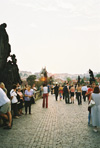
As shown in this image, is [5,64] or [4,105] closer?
[4,105]

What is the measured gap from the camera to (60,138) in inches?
280

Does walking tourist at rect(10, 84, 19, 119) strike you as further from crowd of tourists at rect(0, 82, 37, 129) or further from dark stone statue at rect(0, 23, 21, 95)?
dark stone statue at rect(0, 23, 21, 95)

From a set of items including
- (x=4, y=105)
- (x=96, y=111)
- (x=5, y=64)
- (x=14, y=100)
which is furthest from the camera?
(x=5, y=64)

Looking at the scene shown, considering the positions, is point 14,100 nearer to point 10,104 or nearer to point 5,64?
point 5,64

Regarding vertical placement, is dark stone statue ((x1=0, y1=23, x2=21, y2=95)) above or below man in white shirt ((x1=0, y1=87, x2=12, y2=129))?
above

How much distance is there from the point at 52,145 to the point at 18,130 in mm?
2510

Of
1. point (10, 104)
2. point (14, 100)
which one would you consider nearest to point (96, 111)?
point (10, 104)

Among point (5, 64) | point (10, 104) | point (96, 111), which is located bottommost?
point (96, 111)

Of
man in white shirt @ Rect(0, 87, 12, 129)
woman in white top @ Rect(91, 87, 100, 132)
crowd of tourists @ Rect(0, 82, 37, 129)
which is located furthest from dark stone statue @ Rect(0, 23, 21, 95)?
woman in white top @ Rect(91, 87, 100, 132)

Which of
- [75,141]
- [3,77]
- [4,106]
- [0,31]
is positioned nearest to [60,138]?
[75,141]

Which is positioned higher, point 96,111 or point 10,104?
point 10,104

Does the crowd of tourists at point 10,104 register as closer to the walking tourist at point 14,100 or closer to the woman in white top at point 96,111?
the walking tourist at point 14,100

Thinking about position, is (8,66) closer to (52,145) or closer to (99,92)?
(99,92)

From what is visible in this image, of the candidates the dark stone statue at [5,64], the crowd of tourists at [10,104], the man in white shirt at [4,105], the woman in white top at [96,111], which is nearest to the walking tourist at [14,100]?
the crowd of tourists at [10,104]
